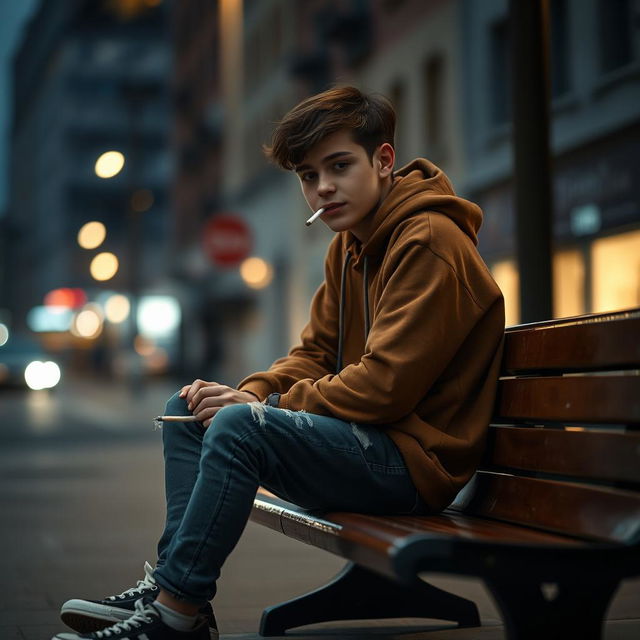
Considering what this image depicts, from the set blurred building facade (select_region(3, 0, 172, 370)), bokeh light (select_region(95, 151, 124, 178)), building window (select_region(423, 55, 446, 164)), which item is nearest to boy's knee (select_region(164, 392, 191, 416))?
bokeh light (select_region(95, 151, 124, 178))

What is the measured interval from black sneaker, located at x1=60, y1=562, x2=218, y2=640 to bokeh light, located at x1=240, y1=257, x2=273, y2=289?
33022mm

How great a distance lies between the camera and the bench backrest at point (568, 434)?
345 cm

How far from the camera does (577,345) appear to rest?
12.6ft

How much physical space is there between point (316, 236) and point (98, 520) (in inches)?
958

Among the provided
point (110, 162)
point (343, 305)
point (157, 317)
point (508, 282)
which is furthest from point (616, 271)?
point (157, 317)

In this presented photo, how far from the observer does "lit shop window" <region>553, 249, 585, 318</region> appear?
59.0 feet

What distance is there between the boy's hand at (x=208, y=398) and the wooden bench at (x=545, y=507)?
15.8 inches

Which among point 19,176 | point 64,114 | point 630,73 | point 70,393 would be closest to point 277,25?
point 70,393

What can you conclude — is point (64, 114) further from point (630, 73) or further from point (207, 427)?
point (207, 427)

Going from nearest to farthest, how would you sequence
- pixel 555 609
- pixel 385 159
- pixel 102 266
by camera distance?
pixel 555 609
pixel 385 159
pixel 102 266

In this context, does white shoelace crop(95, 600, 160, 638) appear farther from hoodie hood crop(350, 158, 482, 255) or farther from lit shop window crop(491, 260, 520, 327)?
lit shop window crop(491, 260, 520, 327)

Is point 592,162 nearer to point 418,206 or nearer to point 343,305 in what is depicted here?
point 343,305

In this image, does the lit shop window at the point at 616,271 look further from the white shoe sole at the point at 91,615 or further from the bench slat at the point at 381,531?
the white shoe sole at the point at 91,615

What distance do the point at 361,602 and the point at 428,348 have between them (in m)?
1.32
